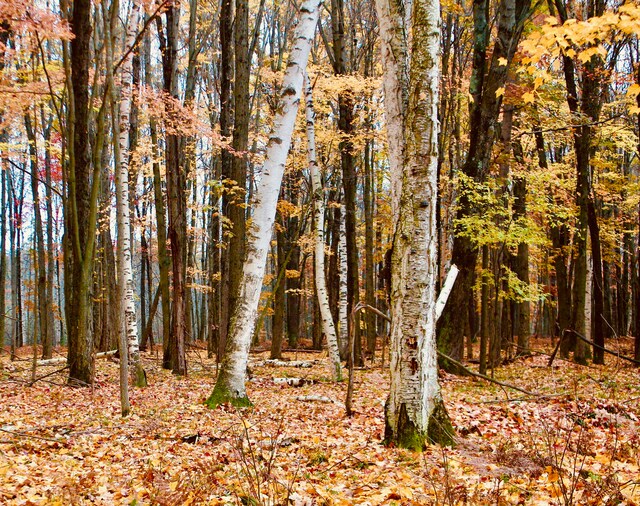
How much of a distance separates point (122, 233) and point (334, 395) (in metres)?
4.77

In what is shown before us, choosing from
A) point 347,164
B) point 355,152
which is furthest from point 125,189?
point 355,152

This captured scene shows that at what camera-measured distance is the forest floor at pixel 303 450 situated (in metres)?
3.23

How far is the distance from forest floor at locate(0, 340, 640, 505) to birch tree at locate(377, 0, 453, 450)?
290mm

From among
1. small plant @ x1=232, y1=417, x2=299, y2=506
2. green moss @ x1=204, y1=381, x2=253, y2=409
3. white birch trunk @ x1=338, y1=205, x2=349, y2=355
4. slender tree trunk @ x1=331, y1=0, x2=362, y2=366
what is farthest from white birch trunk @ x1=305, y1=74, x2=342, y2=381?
small plant @ x1=232, y1=417, x2=299, y2=506

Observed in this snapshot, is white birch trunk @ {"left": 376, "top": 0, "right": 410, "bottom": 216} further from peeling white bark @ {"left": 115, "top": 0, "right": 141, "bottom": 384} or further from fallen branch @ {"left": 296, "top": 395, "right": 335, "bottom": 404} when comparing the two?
fallen branch @ {"left": 296, "top": 395, "right": 335, "bottom": 404}

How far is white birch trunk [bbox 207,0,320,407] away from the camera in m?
7.14

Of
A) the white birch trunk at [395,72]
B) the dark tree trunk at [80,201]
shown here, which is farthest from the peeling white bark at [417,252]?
the dark tree trunk at [80,201]

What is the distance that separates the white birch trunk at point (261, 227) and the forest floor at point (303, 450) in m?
0.48

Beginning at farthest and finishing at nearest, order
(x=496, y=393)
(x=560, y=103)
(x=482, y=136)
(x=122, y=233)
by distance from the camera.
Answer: (x=560, y=103)
(x=482, y=136)
(x=496, y=393)
(x=122, y=233)

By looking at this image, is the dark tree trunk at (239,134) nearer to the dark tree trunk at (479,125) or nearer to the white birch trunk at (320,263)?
the white birch trunk at (320,263)

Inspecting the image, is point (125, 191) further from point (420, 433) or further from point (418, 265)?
point (420, 433)

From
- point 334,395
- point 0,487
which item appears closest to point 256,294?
point 334,395

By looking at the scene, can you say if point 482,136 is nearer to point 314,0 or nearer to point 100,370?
point 314,0

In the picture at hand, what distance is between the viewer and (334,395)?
8.88m
